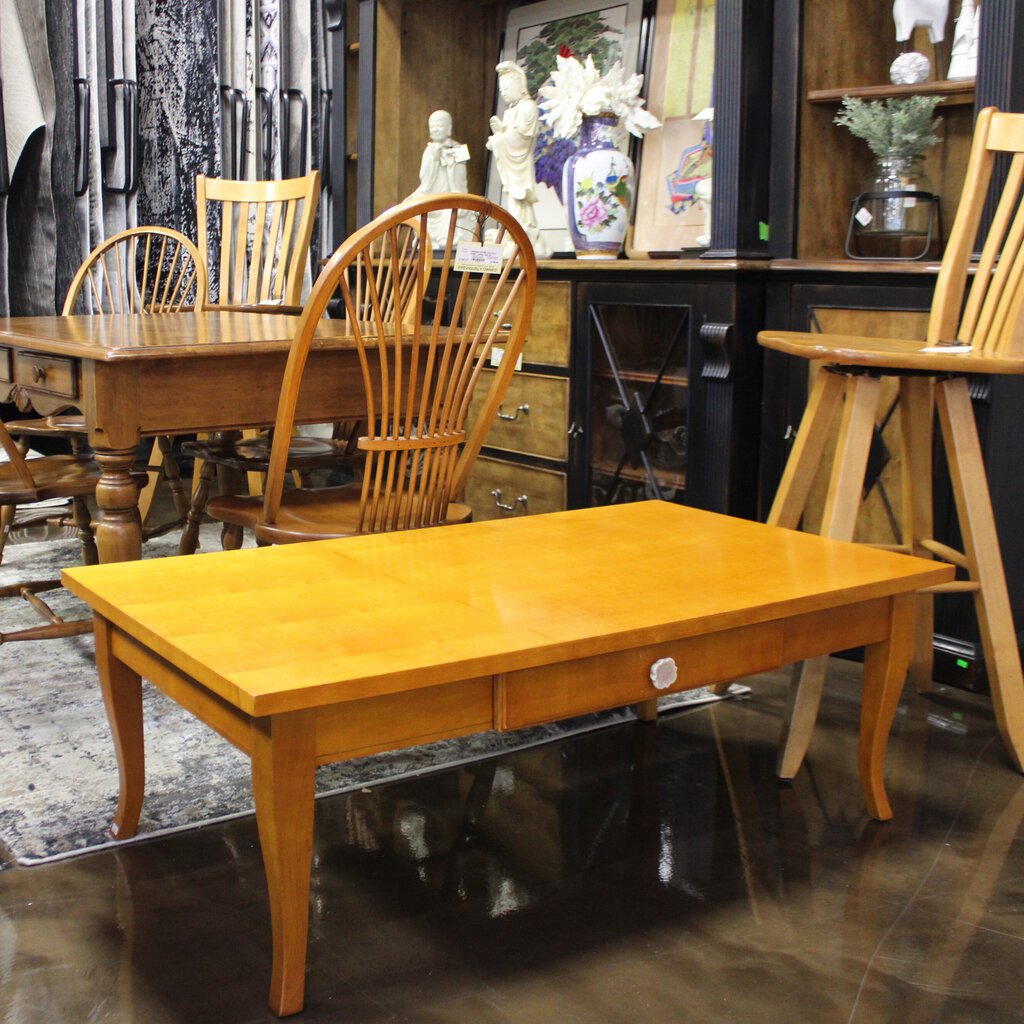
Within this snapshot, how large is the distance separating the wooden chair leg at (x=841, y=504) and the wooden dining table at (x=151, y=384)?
0.90m

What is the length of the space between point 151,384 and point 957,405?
4.58 ft

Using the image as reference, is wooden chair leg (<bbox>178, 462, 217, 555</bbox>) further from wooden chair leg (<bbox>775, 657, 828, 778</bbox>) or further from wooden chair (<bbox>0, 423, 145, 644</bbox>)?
wooden chair leg (<bbox>775, 657, 828, 778</bbox>)

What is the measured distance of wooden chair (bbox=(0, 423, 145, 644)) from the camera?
2541 mm

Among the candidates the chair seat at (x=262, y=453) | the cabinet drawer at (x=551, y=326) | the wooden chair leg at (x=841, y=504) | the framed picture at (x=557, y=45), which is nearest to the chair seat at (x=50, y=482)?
the chair seat at (x=262, y=453)

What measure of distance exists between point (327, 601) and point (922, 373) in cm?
112

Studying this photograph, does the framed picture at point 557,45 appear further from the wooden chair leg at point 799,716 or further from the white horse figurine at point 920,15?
the wooden chair leg at point 799,716

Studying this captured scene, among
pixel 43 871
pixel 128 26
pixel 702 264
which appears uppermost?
pixel 128 26

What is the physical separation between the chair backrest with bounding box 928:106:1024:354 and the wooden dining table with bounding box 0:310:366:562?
3.55 feet

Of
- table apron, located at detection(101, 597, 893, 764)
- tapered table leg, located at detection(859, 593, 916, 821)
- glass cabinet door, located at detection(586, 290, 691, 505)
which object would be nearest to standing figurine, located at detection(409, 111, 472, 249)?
glass cabinet door, located at detection(586, 290, 691, 505)

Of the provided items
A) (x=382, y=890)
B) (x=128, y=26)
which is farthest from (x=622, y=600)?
(x=128, y=26)

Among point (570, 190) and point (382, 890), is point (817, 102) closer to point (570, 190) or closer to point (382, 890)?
point (570, 190)

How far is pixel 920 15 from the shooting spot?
298cm

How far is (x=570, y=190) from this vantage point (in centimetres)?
357

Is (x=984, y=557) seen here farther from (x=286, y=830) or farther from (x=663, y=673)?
(x=286, y=830)
